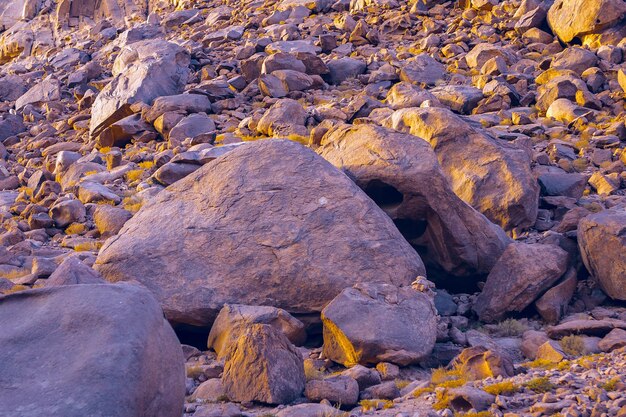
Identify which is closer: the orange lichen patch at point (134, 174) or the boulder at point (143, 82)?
the orange lichen patch at point (134, 174)

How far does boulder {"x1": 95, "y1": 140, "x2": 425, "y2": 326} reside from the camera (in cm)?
947

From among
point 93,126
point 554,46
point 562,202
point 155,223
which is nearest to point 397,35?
point 554,46

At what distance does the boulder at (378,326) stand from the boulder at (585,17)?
20.0 metres

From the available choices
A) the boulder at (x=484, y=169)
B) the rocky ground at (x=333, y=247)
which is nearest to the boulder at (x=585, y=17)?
the rocky ground at (x=333, y=247)

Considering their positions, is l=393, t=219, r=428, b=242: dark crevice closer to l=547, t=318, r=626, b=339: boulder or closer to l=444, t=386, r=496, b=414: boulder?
l=547, t=318, r=626, b=339: boulder

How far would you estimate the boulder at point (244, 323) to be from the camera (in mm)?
8562

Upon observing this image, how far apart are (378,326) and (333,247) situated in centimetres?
194

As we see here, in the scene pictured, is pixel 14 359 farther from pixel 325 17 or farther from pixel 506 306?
pixel 325 17

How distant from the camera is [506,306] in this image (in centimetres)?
1007

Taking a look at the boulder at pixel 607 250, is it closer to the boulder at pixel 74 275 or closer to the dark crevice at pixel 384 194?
the dark crevice at pixel 384 194

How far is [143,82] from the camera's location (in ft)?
82.1

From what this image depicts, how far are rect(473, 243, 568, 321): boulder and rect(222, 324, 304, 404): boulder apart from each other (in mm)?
3921

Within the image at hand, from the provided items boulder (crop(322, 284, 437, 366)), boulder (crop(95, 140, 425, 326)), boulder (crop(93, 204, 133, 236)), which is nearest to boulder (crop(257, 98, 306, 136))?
boulder (crop(93, 204, 133, 236))

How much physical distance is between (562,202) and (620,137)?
5009mm
